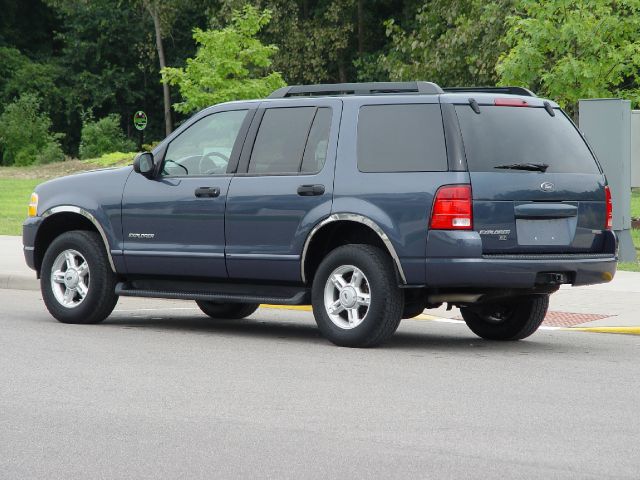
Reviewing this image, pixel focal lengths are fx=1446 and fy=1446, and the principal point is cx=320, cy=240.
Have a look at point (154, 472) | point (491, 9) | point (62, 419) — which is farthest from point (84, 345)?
point (491, 9)

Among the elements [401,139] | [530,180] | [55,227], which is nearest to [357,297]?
[401,139]

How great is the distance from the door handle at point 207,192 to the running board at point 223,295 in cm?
80

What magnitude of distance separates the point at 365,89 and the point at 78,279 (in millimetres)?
3112

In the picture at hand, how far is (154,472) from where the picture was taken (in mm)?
6352

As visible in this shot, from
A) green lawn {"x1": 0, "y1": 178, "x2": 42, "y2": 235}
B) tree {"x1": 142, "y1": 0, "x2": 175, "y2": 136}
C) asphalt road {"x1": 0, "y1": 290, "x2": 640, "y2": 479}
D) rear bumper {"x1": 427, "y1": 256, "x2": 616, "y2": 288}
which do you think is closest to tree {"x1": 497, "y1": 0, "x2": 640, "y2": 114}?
green lawn {"x1": 0, "y1": 178, "x2": 42, "y2": 235}

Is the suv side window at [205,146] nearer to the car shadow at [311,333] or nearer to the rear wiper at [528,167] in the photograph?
the car shadow at [311,333]

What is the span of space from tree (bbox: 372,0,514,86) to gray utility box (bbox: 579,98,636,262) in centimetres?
2383

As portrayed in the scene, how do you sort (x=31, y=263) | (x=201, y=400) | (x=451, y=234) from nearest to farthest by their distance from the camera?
(x=201, y=400), (x=451, y=234), (x=31, y=263)

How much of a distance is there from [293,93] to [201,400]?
164 inches

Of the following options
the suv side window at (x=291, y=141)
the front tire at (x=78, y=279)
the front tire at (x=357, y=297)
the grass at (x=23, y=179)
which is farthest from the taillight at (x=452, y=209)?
the grass at (x=23, y=179)

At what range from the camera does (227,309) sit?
13.4 m

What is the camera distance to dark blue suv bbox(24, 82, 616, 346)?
1042cm

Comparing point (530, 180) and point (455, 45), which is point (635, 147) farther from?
point (455, 45)

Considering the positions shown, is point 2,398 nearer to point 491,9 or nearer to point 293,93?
point 293,93
